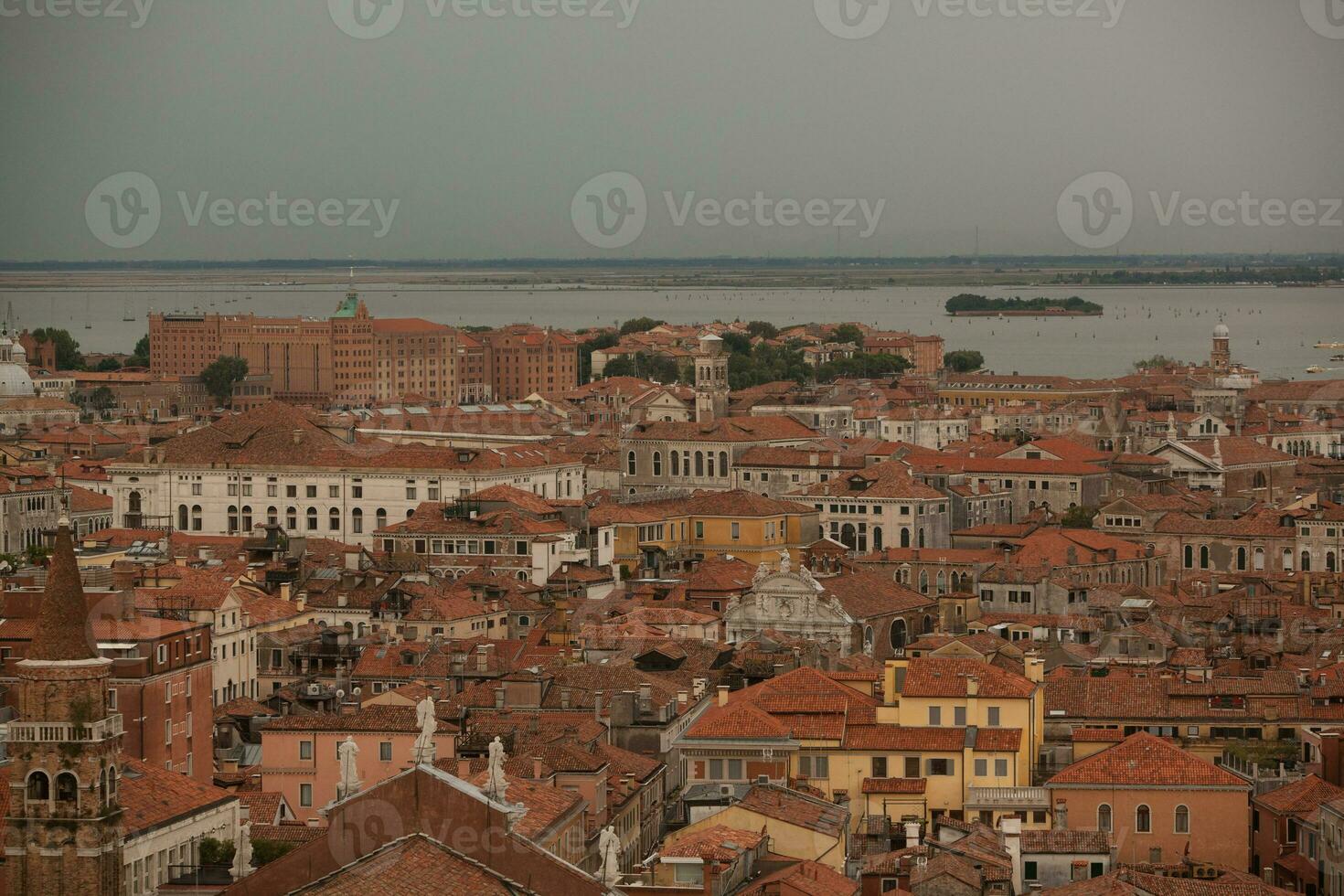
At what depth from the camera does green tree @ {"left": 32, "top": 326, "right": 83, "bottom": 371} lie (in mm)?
110188

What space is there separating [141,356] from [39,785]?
10381cm

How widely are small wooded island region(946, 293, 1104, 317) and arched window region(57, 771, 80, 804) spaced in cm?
15870

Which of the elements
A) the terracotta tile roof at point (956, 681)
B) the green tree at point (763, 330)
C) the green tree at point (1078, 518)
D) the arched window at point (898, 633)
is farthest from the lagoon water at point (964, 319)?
the terracotta tile roof at point (956, 681)

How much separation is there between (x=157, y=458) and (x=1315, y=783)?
29.8 m

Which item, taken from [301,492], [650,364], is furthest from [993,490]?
[650,364]

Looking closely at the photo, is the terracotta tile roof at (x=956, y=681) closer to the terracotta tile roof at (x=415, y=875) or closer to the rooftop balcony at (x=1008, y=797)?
the rooftop balcony at (x=1008, y=797)

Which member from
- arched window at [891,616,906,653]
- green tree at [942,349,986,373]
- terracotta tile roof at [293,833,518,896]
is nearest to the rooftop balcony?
terracotta tile roof at [293,833,518,896]

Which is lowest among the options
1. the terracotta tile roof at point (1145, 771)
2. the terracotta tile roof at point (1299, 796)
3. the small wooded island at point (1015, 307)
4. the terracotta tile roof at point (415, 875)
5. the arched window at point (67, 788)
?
the terracotta tile roof at point (1299, 796)

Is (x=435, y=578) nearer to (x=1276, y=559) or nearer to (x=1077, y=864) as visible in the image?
(x=1276, y=559)

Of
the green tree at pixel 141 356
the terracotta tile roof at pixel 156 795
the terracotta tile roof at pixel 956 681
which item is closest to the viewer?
the terracotta tile roof at pixel 156 795

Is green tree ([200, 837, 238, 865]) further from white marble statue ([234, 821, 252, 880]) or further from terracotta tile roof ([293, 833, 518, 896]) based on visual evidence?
terracotta tile roof ([293, 833, 518, 896])

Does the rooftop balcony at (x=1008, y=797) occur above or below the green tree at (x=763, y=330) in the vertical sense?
below

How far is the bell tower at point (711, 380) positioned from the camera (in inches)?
2215

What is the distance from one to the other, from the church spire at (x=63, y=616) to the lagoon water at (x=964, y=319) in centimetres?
8239
